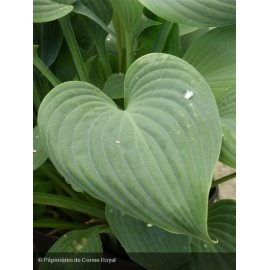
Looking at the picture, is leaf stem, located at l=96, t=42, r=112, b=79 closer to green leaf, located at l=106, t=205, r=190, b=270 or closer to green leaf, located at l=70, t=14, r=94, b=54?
green leaf, located at l=70, t=14, r=94, b=54

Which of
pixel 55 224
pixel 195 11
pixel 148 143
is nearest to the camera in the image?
pixel 148 143

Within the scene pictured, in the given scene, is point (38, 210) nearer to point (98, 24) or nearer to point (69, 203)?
point (69, 203)

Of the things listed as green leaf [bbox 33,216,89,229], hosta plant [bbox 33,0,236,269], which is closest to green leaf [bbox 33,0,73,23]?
hosta plant [bbox 33,0,236,269]

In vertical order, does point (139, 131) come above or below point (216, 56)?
below

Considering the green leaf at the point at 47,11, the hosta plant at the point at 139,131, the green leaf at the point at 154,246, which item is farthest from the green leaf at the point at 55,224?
the green leaf at the point at 47,11

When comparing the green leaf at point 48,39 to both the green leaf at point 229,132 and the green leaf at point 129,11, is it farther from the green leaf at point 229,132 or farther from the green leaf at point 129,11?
the green leaf at point 229,132

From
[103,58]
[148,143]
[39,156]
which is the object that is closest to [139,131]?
[148,143]

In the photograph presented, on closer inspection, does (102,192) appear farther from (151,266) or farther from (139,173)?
(151,266)
